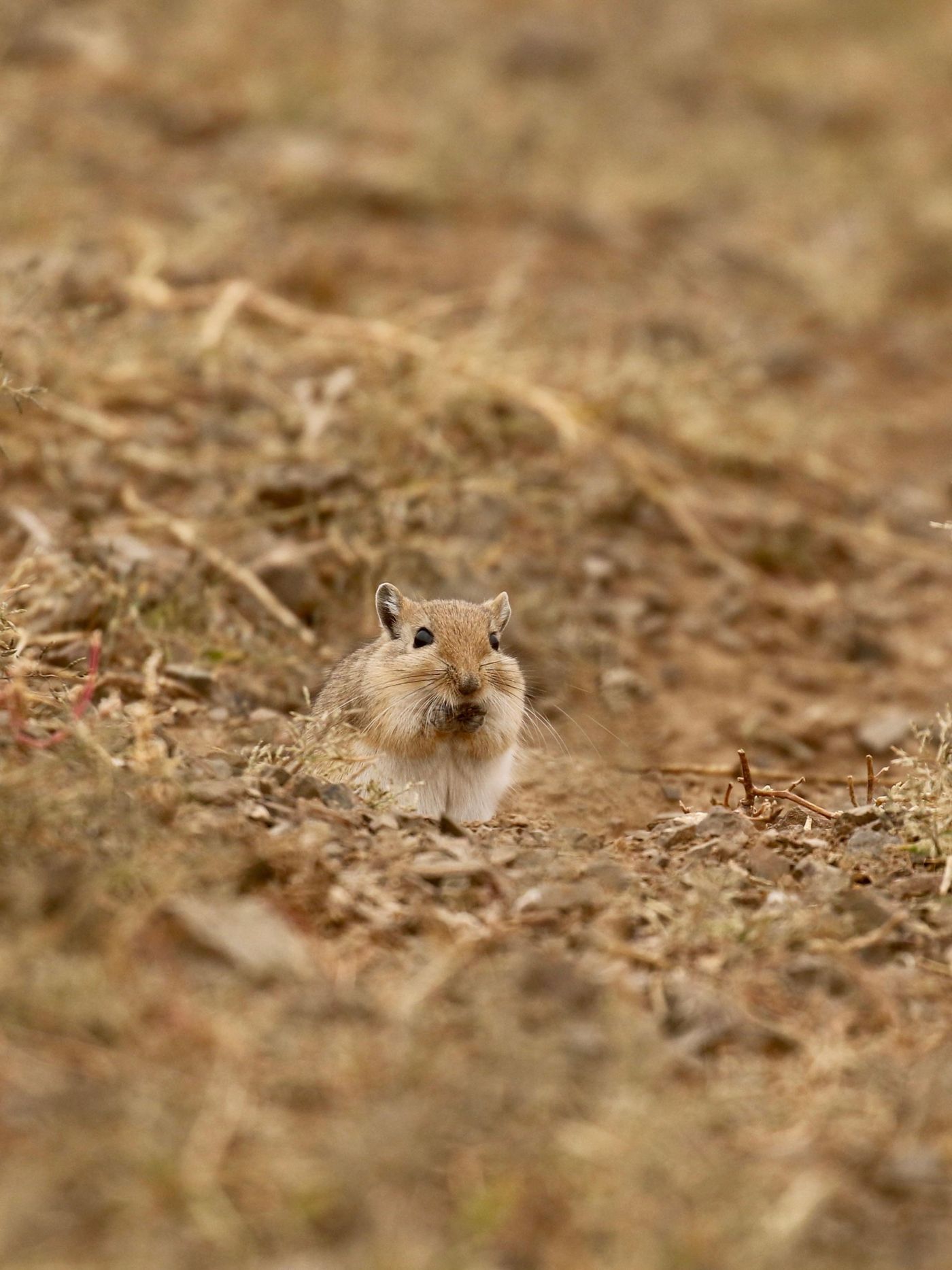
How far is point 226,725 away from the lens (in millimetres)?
5488

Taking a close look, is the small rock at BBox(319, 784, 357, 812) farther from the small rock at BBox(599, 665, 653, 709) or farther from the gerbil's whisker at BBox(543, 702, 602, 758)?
the small rock at BBox(599, 665, 653, 709)

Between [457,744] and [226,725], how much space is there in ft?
2.61

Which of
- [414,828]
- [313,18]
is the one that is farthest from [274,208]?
[414,828]

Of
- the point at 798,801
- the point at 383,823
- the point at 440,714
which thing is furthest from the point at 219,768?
the point at 798,801

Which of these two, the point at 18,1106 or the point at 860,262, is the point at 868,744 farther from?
the point at 860,262

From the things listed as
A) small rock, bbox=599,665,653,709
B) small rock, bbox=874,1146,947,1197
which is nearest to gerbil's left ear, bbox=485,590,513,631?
small rock, bbox=599,665,653,709

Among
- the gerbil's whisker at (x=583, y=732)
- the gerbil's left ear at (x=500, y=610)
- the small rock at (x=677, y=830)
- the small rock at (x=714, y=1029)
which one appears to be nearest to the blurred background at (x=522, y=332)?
the gerbil's whisker at (x=583, y=732)

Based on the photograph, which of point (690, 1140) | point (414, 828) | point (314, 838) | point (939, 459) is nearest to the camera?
point (690, 1140)

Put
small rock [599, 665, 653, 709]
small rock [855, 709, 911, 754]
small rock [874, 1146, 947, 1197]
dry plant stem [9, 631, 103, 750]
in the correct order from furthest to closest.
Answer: small rock [599, 665, 653, 709] → small rock [855, 709, 911, 754] → dry plant stem [9, 631, 103, 750] → small rock [874, 1146, 947, 1197]

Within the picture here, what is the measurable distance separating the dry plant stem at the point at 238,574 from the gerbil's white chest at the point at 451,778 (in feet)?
3.27

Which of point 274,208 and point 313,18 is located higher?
point 313,18

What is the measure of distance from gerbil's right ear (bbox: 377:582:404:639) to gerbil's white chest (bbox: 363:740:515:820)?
1.68 feet

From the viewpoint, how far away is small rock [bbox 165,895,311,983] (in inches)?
136

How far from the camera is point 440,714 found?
5.61 meters
